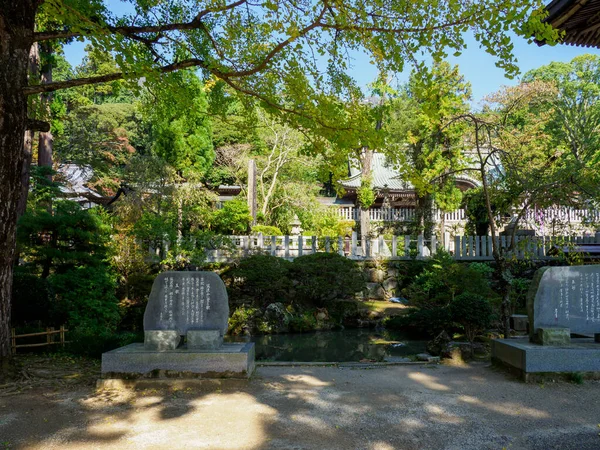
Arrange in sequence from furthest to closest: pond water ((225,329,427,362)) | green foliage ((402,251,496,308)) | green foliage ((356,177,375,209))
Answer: green foliage ((356,177,375,209)) < green foliage ((402,251,496,308)) < pond water ((225,329,427,362))

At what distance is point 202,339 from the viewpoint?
5852mm

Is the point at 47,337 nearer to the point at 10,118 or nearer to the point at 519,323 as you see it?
the point at 10,118

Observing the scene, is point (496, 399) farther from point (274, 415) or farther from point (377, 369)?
point (274, 415)

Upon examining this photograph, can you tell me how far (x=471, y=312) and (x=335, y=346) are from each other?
4354mm

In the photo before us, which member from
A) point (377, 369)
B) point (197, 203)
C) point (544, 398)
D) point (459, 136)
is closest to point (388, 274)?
point (459, 136)

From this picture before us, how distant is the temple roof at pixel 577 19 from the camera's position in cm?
579

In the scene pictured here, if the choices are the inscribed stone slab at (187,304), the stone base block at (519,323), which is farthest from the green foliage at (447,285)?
the inscribed stone slab at (187,304)

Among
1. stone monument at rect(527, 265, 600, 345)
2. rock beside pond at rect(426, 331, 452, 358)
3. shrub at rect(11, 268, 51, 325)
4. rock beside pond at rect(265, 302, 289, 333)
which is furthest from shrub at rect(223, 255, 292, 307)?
stone monument at rect(527, 265, 600, 345)

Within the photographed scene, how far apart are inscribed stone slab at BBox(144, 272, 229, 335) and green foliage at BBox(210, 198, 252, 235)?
12.8 meters

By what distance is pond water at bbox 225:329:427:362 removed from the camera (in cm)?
995

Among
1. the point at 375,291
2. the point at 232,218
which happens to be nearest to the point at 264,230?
the point at 232,218

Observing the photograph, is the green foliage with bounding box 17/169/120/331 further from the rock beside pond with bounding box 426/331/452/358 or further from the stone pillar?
the stone pillar

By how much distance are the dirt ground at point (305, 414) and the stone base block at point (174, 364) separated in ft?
0.65

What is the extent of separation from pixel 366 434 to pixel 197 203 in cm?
1530
